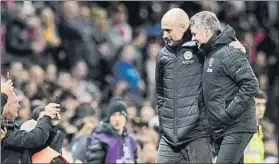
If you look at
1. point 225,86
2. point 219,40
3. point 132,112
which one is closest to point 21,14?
point 132,112

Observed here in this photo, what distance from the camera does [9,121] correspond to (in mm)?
11016

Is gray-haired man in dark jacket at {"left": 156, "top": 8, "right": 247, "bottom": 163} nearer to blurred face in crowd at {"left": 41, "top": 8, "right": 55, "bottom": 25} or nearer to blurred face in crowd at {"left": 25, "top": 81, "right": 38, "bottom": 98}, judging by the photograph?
blurred face in crowd at {"left": 25, "top": 81, "right": 38, "bottom": 98}

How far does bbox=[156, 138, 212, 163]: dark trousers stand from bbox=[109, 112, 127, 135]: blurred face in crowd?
2.00 m

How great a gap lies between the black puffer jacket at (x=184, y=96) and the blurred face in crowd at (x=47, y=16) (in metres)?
7.49

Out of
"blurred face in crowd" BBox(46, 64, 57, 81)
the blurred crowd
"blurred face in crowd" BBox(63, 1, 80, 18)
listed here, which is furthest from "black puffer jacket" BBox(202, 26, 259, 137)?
"blurred face in crowd" BBox(63, 1, 80, 18)

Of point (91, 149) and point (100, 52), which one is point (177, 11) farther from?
point (100, 52)

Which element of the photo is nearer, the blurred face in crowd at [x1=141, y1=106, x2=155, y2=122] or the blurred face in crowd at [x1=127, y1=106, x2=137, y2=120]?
the blurred face in crowd at [x1=127, y1=106, x2=137, y2=120]

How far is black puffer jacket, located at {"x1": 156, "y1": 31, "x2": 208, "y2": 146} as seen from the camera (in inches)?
432

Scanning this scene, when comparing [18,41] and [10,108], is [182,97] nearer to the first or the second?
[10,108]

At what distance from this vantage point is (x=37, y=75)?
659 inches

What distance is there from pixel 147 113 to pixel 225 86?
5624 millimetres

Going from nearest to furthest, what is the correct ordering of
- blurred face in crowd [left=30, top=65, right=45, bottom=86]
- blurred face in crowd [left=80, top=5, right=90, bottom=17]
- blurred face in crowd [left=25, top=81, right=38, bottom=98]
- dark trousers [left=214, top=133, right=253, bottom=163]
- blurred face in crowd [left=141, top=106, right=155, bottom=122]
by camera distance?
dark trousers [left=214, top=133, right=253, bottom=163]
blurred face in crowd [left=25, top=81, right=38, bottom=98]
blurred face in crowd [left=141, top=106, right=155, bottom=122]
blurred face in crowd [left=30, top=65, right=45, bottom=86]
blurred face in crowd [left=80, top=5, right=90, bottom=17]

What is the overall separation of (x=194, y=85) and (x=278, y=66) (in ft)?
38.8

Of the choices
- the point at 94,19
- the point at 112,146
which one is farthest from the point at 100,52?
the point at 112,146
